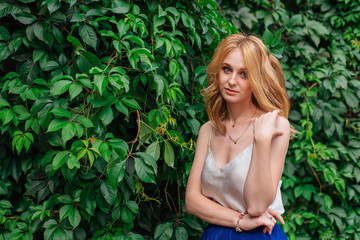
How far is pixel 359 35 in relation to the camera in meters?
2.92

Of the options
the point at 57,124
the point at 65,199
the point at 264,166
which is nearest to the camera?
the point at 264,166

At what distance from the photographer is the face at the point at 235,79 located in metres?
1.51

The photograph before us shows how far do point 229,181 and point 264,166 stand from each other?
21 centimetres

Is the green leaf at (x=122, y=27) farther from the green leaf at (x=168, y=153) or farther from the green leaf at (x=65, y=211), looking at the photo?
the green leaf at (x=65, y=211)

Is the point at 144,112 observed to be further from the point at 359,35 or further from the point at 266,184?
the point at 359,35

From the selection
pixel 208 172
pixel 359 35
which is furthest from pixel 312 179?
pixel 208 172

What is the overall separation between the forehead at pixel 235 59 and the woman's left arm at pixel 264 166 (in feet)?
0.79

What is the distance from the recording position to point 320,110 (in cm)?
277

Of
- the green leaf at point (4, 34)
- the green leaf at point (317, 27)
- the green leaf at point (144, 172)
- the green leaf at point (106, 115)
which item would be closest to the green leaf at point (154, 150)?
the green leaf at point (144, 172)

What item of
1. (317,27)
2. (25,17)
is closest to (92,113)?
(25,17)

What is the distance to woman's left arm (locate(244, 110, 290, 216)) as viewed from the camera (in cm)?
134

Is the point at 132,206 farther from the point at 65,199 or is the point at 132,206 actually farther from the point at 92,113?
the point at 92,113

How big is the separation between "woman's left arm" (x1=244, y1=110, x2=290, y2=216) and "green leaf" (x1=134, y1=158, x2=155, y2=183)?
420 mm

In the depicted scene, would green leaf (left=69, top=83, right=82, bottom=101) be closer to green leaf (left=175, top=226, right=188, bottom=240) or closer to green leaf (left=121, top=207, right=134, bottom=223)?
green leaf (left=121, top=207, right=134, bottom=223)
